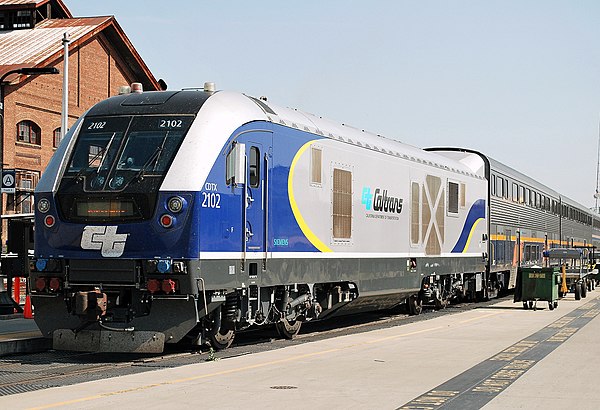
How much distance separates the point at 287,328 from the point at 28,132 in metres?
26.9

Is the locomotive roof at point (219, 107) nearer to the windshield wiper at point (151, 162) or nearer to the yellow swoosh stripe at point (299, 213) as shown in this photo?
the yellow swoosh stripe at point (299, 213)

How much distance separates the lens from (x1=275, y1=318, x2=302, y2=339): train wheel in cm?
1755

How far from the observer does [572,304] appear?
103 ft

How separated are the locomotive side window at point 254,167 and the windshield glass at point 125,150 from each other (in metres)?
1.44

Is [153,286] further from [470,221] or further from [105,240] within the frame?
[470,221]

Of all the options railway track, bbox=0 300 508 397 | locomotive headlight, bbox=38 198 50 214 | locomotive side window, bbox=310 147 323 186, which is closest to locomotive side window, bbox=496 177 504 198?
railway track, bbox=0 300 508 397

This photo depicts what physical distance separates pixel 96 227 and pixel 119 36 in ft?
112

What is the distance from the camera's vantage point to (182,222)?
1388 cm

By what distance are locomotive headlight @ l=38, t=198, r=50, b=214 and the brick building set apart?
2357 cm

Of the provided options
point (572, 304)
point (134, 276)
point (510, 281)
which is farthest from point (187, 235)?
point (510, 281)

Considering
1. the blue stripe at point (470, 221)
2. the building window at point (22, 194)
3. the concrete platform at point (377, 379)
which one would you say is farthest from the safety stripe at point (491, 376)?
the building window at point (22, 194)

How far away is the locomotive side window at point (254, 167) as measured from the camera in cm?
1555

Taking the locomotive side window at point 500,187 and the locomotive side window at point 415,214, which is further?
the locomotive side window at point 500,187

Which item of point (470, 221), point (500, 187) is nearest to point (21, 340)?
point (470, 221)
